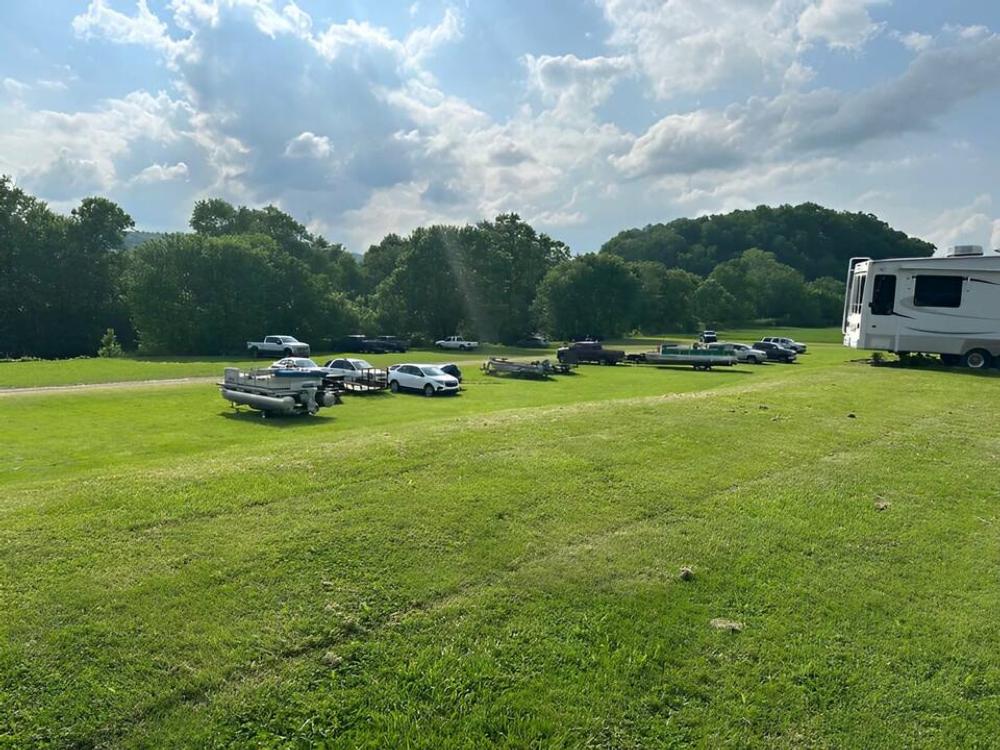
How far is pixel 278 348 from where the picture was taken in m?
55.1

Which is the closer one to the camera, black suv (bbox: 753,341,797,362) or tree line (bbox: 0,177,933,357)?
black suv (bbox: 753,341,797,362)

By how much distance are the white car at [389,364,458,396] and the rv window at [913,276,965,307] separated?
20.0m

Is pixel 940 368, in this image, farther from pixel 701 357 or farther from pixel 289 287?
pixel 289 287

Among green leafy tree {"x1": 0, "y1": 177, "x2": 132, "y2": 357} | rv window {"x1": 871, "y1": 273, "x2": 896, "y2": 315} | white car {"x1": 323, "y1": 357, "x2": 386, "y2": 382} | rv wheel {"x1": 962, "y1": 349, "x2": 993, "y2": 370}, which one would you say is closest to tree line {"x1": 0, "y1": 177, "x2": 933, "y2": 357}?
green leafy tree {"x1": 0, "y1": 177, "x2": 132, "y2": 357}

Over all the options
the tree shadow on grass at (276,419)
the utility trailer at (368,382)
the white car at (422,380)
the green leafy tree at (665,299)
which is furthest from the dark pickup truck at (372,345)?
the green leafy tree at (665,299)

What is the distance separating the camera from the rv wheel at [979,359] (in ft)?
85.0

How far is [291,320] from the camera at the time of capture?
223ft

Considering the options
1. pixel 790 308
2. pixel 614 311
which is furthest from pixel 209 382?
pixel 790 308

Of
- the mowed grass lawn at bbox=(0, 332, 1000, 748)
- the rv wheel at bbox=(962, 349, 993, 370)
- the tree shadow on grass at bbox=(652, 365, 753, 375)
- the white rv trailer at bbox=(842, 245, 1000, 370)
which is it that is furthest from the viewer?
the tree shadow on grass at bbox=(652, 365, 753, 375)

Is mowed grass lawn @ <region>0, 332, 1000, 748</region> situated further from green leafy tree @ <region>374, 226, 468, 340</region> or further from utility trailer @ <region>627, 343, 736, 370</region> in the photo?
green leafy tree @ <region>374, 226, 468, 340</region>

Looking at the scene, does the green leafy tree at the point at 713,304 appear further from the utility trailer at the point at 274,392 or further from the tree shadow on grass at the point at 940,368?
the utility trailer at the point at 274,392

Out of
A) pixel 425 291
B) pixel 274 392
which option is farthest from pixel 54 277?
pixel 274 392

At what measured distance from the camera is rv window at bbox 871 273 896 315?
2645 centimetres

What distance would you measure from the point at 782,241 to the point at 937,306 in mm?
153421
